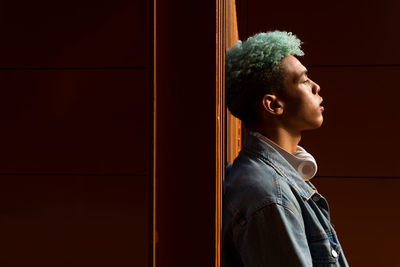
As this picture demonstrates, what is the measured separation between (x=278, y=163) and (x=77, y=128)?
1805 millimetres

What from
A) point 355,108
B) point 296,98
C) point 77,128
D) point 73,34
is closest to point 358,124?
point 355,108

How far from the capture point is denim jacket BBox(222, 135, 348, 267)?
2.51 ft

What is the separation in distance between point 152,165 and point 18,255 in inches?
92.1

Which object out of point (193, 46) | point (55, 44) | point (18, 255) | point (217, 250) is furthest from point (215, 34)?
point (18, 255)

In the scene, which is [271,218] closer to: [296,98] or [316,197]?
[316,197]

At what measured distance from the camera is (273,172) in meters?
0.89

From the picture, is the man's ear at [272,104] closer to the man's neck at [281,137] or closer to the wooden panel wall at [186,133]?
the man's neck at [281,137]

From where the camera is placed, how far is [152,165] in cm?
63

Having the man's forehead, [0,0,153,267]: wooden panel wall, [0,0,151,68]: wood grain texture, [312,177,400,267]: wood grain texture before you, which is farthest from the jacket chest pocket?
[0,0,151,68]: wood grain texture

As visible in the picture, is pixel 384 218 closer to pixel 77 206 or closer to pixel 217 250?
pixel 77 206

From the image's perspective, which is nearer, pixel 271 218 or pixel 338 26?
pixel 271 218

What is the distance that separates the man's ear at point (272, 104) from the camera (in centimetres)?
99

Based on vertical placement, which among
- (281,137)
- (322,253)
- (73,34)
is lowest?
(322,253)

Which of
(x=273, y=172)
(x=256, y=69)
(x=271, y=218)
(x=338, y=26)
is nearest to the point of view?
(x=271, y=218)
